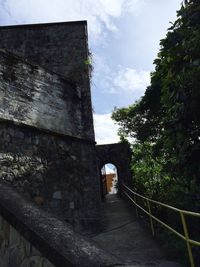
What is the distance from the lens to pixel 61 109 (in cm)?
802

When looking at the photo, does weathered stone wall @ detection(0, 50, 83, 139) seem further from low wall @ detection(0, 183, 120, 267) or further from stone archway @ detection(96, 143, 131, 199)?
stone archway @ detection(96, 143, 131, 199)

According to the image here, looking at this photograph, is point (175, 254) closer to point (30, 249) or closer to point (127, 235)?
point (127, 235)

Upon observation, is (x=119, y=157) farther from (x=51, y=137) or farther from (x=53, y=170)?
(x=53, y=170)

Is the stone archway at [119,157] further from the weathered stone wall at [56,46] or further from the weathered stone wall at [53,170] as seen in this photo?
the weathered stone wall at [53,170]

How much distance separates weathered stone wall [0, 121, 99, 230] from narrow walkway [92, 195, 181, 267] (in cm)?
73

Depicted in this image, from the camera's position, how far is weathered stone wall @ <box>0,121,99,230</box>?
19.8 ft

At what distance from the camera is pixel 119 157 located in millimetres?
17562

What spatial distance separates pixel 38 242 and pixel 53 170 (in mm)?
3905

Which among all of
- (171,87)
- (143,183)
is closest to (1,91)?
(171,87)

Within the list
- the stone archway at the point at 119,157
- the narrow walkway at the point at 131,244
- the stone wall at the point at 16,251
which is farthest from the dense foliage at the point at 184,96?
the stone archway at the point at 119,157

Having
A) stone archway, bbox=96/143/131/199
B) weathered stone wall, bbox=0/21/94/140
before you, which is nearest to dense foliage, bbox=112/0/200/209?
weathered stone wall, bbox=0/21/94/140

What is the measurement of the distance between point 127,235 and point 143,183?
21.7ft

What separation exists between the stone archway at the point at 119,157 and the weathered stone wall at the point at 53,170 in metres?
9.13

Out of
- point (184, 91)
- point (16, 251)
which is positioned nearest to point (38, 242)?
point (16, 251)
